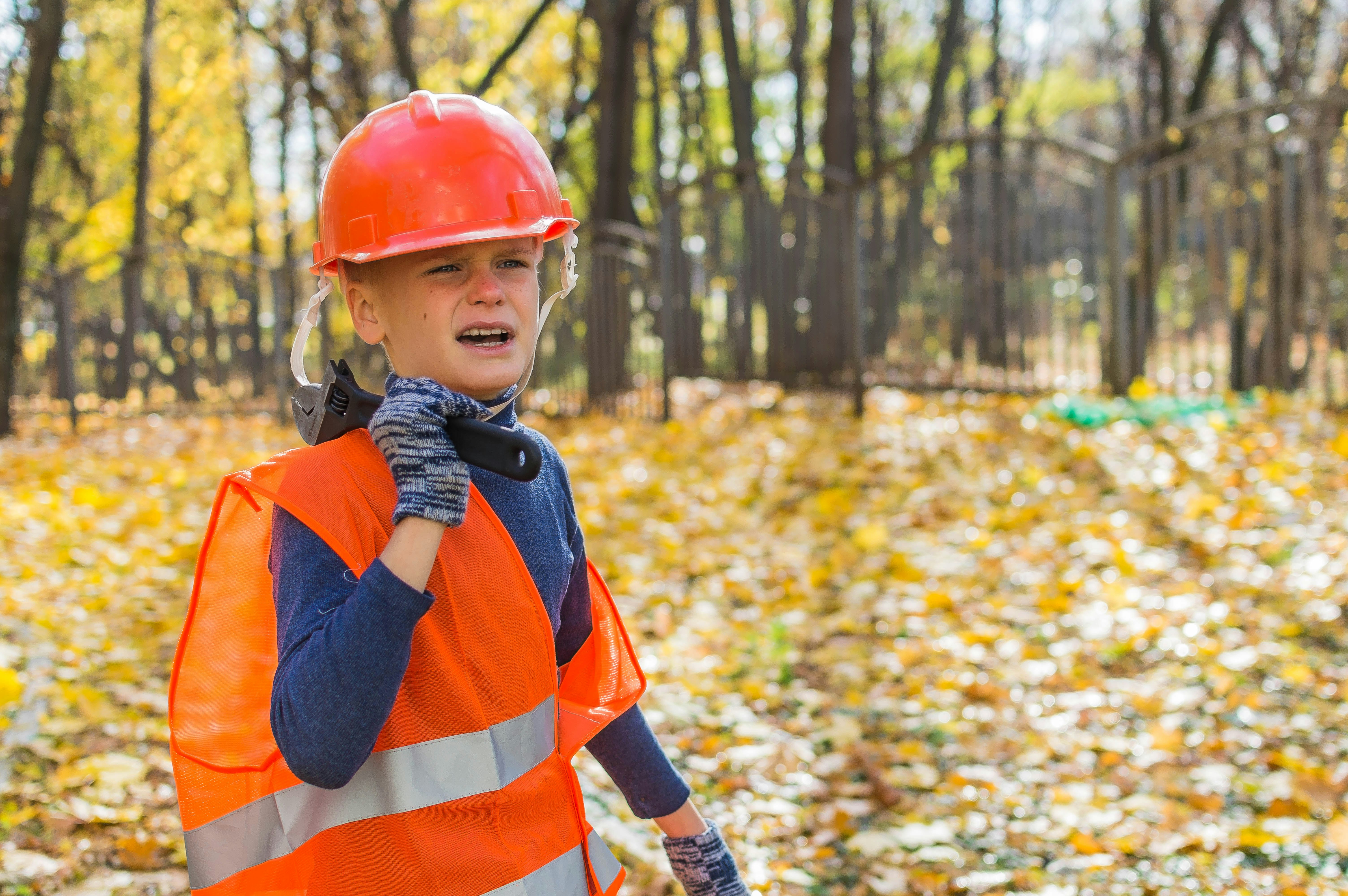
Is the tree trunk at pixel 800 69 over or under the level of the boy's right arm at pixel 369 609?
over

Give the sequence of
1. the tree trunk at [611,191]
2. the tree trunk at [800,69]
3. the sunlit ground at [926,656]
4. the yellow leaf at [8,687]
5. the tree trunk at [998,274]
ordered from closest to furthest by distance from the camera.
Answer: the sunlit ground at [926,656], the yellow leaf at [8,687], the tree trunk at [998,274], the tree trunk at [611,191], the tree trunk at [800,69]

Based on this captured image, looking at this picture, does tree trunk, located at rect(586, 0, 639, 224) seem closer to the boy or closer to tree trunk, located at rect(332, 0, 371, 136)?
tree trunk, located at rect(332, 0, 371, 136)

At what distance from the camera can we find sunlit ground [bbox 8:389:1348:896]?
3180 millimetres

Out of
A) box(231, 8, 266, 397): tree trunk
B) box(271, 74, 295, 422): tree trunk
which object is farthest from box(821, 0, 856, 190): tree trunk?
box(231, 8, 266, 397): tree trunk

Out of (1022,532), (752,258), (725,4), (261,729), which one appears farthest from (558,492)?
(725,4)

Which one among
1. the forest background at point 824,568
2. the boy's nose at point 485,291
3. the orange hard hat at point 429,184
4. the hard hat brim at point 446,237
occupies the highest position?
the orange hard hat at point 429,184

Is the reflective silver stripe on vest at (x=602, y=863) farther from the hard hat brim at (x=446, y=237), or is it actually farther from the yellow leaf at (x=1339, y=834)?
the yellow leaf at (x=1339, y=834)

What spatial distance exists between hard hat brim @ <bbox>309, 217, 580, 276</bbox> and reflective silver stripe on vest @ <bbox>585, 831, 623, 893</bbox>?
2.73ft

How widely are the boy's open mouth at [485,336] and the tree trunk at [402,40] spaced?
11008mm

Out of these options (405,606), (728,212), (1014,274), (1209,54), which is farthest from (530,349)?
(1209,54)

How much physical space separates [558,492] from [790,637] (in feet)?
11.5

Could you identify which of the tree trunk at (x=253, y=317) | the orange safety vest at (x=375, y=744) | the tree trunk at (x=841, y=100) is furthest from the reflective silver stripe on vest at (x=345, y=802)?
the tree trunk at (x=253, y=317)

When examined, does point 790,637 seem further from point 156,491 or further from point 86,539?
point 156,491

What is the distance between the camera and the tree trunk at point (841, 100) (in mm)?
10875
